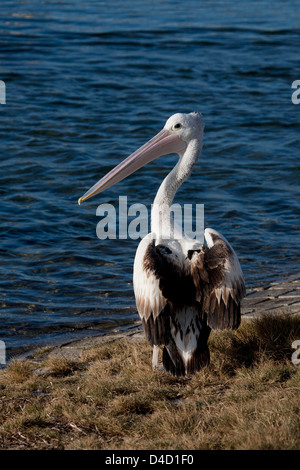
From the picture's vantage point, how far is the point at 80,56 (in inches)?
663

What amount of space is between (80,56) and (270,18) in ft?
22.3

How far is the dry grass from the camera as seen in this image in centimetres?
398

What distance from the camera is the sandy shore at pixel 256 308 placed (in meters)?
6.11

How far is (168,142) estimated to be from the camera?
247 inches

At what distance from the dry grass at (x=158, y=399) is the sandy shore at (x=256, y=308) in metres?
0.40

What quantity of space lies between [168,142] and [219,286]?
5.52 ft

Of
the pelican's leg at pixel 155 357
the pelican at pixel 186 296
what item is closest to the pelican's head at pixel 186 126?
the pelican at pixel 186 296

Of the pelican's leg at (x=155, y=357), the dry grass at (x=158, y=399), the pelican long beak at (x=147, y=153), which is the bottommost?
the dry grass at (x=158, y=399)

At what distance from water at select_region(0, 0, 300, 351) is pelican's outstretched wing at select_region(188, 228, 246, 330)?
2.03 metres

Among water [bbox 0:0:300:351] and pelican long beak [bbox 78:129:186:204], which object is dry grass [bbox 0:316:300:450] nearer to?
pelican long beak [bbox 78:129:186:204]

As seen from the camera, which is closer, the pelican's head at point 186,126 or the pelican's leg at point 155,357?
the pelican's leg at point 155,357

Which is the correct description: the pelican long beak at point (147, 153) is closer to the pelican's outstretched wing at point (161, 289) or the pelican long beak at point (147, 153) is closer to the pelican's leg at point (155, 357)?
the pelican's outstretched wing at point (161, 289)

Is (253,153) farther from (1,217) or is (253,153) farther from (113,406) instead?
(113,406)

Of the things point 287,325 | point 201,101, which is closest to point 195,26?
point 201,101
